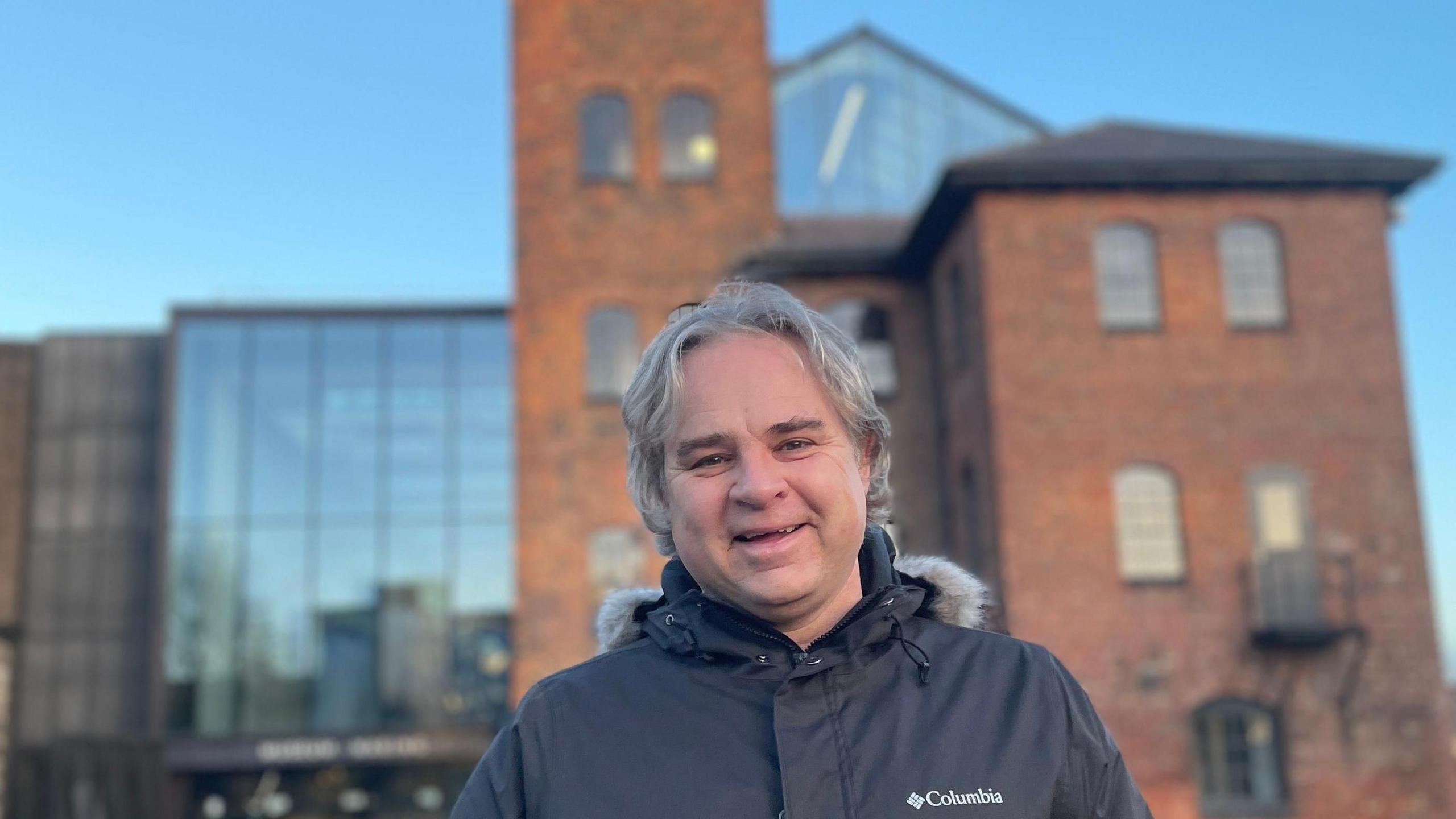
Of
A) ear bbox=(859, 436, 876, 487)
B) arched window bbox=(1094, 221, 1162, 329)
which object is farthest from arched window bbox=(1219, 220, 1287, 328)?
ear bbox=(859, 436, 876, 487)

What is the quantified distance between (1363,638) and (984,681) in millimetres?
18812

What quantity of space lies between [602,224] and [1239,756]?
14.0 metres

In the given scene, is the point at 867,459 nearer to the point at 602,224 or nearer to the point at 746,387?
the point at 746,387

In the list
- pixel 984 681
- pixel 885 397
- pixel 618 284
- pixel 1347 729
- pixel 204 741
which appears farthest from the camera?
pixel 204 741

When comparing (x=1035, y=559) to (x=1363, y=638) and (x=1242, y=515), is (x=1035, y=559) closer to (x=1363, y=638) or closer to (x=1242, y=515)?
(x=1242, y=515)

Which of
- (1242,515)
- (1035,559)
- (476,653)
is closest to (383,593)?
(476,653)

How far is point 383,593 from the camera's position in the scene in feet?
100

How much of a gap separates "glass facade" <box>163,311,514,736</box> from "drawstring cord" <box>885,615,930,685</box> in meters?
28.5

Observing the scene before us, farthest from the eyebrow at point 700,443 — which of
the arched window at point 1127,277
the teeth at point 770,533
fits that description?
the arched window at point 1127,277

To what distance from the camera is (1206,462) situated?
63.6ft

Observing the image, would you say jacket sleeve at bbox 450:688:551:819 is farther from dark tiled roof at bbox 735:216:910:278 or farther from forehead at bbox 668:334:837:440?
dark tiled roof at bbox 735:216:910:278

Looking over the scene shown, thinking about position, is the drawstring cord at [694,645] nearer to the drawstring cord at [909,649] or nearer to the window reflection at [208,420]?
the drawstring cord at [909,649]

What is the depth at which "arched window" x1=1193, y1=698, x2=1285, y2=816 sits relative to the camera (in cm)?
1839

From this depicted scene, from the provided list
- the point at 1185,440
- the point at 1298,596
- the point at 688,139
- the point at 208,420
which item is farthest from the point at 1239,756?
the point at 208,420
